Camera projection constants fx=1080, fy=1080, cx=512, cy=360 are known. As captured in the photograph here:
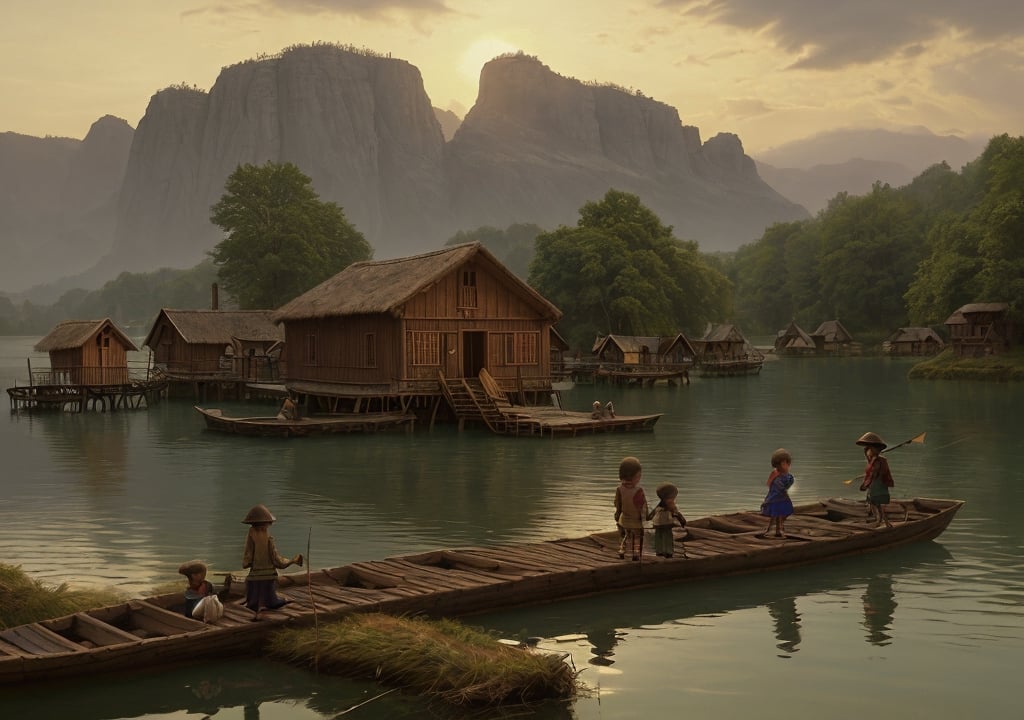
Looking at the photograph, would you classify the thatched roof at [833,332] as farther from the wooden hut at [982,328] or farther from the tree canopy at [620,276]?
the wooden hut at [982,328]

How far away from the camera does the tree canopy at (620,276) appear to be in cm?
8881

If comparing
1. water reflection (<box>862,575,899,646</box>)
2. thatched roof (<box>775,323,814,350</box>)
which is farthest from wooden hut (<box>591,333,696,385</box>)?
water reflection (<box>862,575,899,646</box>)

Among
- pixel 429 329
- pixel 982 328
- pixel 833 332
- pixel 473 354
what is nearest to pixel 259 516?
pixel 429 329

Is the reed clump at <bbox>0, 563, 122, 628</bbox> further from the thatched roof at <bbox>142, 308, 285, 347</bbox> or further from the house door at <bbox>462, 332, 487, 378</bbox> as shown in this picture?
the thatched roof at <bbox>142, 308, 285, 347</bbox>

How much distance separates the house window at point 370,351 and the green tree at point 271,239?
118ft

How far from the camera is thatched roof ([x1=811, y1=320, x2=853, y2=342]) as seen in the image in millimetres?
123562

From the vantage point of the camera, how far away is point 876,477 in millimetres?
18734

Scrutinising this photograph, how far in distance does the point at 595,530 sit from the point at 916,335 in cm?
10331

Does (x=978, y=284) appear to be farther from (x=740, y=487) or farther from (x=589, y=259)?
(x=740, y=487)

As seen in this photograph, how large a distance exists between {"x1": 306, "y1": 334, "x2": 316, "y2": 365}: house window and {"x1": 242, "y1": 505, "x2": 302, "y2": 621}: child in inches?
1522

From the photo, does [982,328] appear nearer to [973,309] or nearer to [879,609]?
[973,309]

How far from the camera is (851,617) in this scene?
Answer: 15.0 meters

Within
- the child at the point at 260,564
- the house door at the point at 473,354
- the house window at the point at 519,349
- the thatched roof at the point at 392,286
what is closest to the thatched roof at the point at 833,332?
the thatched roof at the point at 392,286

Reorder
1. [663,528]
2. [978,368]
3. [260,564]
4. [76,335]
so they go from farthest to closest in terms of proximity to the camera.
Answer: [978,368] < [76,335] < [663,528] < [260,564]
